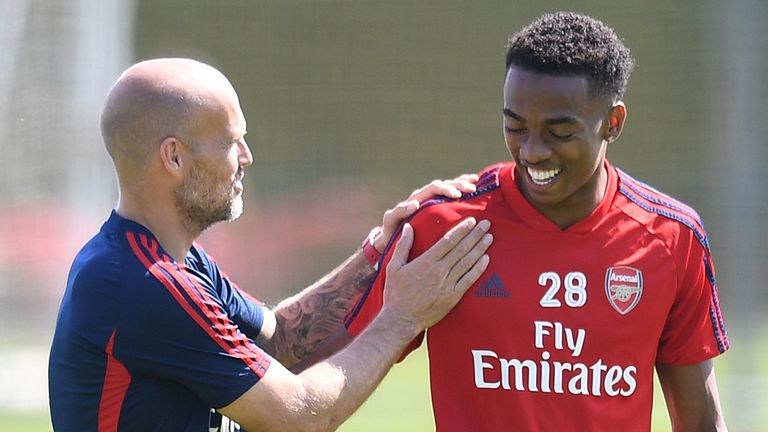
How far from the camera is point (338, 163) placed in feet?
29.7

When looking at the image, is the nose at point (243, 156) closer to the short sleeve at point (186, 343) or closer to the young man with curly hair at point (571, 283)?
the short sleeve at point (186, 343)

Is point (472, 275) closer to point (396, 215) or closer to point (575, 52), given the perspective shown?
point (396, 215)

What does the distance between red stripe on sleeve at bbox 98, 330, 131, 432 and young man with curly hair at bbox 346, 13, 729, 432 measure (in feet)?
2.88

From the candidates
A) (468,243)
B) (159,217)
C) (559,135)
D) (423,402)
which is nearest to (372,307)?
(468,243)

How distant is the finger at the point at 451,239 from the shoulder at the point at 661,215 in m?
0.44

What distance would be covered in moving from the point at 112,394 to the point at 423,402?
5809 mm

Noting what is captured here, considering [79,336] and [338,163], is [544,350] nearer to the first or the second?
[79,336]

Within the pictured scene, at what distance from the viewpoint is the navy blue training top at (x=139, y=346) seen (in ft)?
10.3

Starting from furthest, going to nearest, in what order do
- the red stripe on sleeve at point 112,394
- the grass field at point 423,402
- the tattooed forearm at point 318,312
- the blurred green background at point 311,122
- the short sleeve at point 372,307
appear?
the blurred green background at point 311,122 < the grass field at point 423,402 < the tattooed forearm at point 318,312 < the short sleeve at point 372,307 < the red stripe on sleeve at point 112,394

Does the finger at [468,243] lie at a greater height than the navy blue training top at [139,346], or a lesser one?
greater

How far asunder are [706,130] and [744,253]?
1492 millimetres

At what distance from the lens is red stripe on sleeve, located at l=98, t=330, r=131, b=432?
317cm

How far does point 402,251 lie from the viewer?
3.29 meters

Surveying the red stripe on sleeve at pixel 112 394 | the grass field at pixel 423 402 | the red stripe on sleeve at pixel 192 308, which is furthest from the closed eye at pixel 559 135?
the grass field at pixel 423 402
